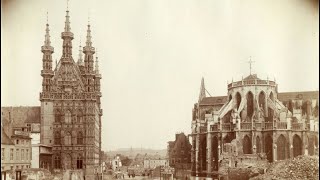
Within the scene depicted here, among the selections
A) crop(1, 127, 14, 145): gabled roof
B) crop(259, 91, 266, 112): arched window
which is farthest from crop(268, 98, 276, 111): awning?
crop(1, 127, 14, 145): gabled roof

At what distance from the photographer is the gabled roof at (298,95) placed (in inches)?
341

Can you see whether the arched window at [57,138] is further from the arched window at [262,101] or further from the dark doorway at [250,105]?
the arched window at [262,101]

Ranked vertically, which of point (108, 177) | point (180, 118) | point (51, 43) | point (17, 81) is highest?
point (51, 43)

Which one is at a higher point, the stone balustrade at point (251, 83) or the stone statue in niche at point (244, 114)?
the stone balustrade at point (251, 83)

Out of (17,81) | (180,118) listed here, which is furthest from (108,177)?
(17,81)

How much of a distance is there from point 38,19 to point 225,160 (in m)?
4.73

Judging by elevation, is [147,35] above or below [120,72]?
above

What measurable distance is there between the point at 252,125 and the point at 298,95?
229 cm

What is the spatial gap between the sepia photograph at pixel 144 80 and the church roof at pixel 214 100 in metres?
0.02

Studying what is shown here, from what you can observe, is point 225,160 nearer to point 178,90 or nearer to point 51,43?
point 178,90

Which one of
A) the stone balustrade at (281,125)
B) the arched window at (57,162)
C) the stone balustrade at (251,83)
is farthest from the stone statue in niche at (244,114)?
the arched window at (57,162)

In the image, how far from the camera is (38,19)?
29.4 feet

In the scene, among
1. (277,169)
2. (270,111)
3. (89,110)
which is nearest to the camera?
(277,169)

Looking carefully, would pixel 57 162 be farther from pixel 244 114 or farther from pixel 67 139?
pixel 244 114
